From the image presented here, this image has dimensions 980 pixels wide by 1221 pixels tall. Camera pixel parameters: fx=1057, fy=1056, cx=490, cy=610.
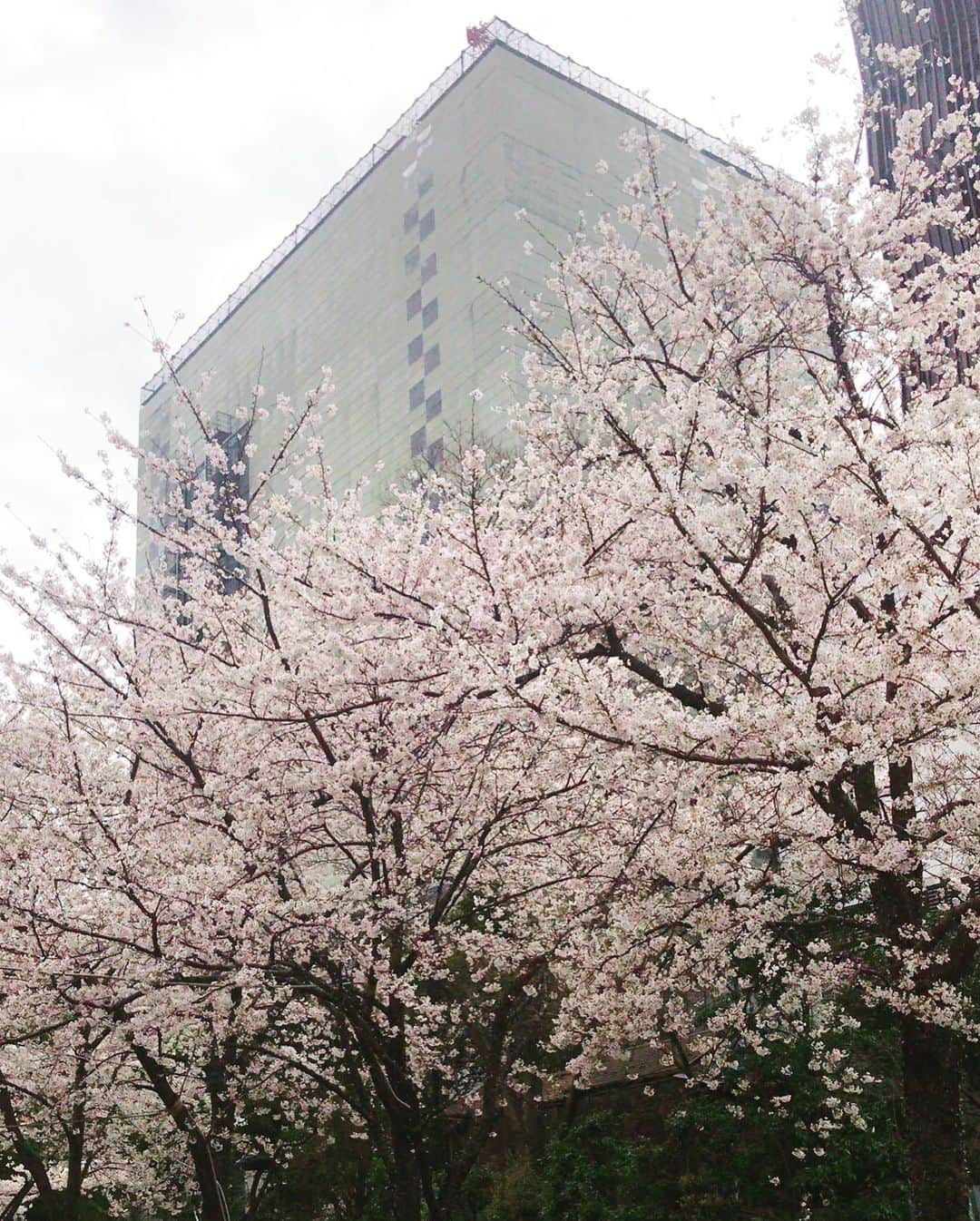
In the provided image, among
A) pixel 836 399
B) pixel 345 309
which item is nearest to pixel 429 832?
pixel 836 399

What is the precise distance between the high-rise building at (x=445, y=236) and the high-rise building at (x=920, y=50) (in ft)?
43.9

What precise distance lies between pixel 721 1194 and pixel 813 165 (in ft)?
37.5

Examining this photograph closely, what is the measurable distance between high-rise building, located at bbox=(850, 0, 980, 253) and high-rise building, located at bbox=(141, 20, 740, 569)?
1338 centimetres

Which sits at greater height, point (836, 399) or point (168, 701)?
point (836, 399)

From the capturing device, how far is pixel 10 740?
1163 cm

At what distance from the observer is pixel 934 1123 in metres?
7.35

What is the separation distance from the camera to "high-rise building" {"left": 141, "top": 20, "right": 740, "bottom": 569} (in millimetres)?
36594

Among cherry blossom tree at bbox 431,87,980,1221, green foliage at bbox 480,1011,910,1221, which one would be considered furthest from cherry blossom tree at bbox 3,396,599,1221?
green foliage at bbox 480,1011,910,1221

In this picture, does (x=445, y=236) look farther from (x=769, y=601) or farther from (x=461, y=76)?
(x=769, y=601)

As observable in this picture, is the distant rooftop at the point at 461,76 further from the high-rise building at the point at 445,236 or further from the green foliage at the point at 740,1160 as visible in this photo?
the green foliage at the point at 740,1160

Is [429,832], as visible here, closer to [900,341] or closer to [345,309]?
[900,341]

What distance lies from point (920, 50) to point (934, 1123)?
20263 millimetres

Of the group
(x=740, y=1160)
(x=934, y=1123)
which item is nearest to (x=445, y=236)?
(x=740, y=1160)

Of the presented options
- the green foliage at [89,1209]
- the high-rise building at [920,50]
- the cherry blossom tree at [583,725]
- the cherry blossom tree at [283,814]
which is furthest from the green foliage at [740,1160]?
the high-rise building at [920,50]
